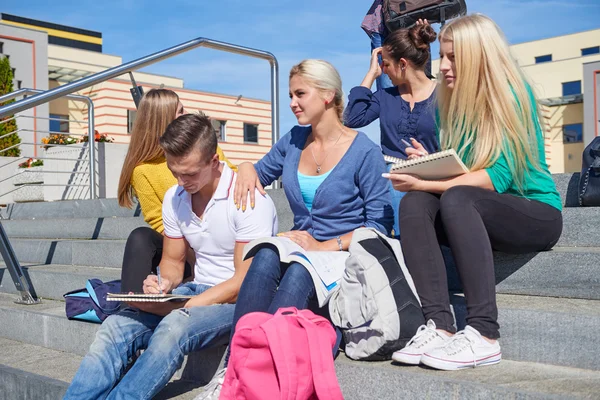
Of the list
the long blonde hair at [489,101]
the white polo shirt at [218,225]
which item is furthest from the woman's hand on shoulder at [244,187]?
the long blonde hair at [489,101]

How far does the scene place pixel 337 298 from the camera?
7.47 ft

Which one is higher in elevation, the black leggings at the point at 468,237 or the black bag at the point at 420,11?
the black bag at the point at 420,11

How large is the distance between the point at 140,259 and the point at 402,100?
1.51 metres

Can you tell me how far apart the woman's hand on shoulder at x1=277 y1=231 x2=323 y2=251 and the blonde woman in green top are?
46cm

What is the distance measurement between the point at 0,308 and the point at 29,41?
76.7 feet

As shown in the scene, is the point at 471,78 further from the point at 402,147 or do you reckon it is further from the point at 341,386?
the point at 341,386

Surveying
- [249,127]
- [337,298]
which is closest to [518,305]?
[337,298]

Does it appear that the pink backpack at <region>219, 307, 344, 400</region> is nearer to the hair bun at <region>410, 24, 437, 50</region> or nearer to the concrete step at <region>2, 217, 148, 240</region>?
the hair bun at <region>410, 24, 437, 50</region>

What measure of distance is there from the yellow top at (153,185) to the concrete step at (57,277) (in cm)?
76

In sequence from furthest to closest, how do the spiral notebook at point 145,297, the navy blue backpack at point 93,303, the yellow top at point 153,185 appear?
the yellow top at point 153,185, the navy blue backpack at point 93,303, the spiral notebook at point 145,297

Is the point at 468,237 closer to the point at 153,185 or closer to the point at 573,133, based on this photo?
the point at 153,185

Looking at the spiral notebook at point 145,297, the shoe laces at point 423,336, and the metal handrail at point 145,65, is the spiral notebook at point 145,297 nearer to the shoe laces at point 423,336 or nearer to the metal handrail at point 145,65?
the shoe laces at point 423,336

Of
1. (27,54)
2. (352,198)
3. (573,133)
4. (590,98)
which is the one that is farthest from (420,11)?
(573,133)

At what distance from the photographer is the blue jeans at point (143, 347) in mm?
2260
